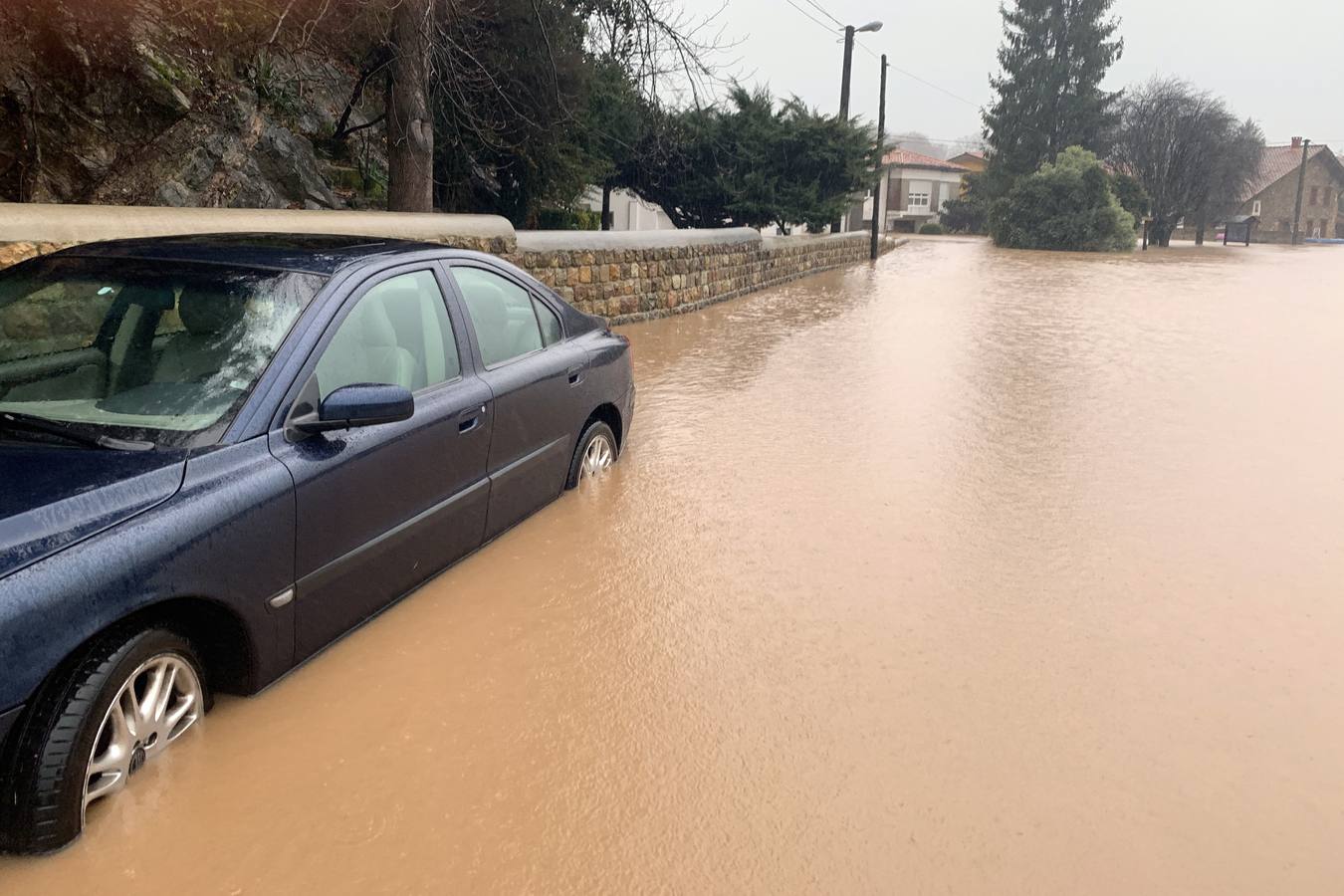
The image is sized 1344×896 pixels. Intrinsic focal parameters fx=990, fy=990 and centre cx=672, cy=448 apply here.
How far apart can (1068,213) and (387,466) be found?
44.0 meters

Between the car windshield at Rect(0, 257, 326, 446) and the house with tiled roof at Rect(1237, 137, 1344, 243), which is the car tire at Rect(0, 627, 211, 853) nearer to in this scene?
the car windshield at Rect(0, 257, 326, 446)

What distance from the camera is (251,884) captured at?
245 centimetres

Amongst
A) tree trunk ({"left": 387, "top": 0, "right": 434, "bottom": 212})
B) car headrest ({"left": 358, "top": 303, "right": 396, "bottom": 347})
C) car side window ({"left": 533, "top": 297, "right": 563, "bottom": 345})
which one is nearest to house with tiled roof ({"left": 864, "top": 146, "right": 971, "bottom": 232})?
tree trunk ({"left": 387, "top": 0, "right": 434, "bottom": 212})

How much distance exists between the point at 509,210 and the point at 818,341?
7.12 metres

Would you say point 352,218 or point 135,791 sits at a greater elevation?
point 352,218

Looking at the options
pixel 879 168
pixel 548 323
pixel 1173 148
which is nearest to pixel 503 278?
pixel 548 323

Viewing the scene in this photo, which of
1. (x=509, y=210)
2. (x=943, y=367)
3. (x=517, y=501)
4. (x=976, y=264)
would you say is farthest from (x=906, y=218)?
(x=517, y=501)

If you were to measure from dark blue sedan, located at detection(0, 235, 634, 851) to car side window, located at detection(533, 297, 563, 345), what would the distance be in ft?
0.95

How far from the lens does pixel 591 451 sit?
563 centimetres

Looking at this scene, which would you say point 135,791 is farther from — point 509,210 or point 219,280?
point 509,210

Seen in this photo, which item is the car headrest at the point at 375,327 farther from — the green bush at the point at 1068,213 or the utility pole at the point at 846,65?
the green bush at the point at 1068,213

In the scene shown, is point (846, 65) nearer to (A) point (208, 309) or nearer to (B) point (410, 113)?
(B) point (410, 113)

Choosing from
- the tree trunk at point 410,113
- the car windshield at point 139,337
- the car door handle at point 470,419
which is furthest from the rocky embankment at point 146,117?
the car door handle at point 470,419

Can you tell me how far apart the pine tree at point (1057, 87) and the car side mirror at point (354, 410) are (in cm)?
5765
